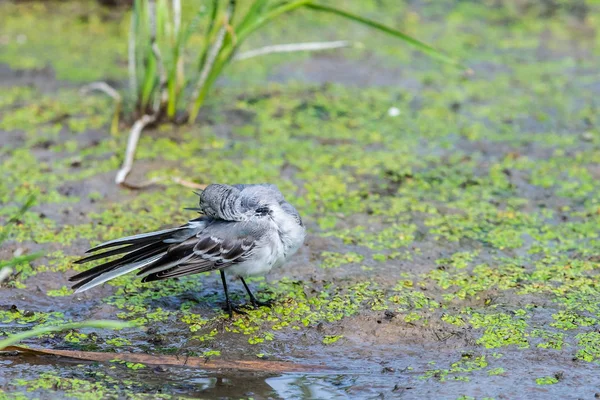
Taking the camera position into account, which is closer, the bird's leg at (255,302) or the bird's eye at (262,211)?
the bird's eye at (262,211)

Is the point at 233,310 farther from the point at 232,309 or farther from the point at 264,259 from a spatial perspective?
the point at 264,259

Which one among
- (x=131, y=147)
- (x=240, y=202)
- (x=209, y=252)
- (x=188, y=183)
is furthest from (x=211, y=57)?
(x=209, y=252)

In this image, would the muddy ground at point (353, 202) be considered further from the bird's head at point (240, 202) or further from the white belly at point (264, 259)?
the bird's head at point (240, 202)

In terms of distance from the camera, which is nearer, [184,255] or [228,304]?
[184,255]

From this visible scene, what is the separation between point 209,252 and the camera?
436 cm

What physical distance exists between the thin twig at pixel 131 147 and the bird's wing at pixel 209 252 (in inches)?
72.9

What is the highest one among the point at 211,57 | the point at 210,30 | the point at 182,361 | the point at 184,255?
the point at 210,30

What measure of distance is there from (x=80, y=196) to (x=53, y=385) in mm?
2464

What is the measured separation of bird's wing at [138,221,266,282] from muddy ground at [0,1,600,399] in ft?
1.19

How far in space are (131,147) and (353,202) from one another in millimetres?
1836

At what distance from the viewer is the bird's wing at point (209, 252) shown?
169 inches

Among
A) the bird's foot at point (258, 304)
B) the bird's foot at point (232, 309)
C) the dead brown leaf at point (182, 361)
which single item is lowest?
the dead brown leaf at point (182, 361)

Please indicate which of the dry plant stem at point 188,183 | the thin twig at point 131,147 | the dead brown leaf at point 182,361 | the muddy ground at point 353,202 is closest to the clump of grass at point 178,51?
the thin twig at point 131,147

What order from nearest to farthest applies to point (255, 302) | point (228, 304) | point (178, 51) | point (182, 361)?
point (182, 361) < point (228, 304) < point (255, 302) < point (178, 51)
